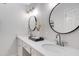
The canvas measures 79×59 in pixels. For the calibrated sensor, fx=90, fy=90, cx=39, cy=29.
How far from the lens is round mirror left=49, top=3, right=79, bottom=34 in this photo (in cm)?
127

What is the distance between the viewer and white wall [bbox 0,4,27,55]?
7.34 ft

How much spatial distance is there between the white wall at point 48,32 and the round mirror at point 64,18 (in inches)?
3.4

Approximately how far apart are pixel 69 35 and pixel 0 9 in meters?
1.72

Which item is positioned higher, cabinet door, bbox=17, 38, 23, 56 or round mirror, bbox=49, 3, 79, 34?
round mirror, bbox=49, 3, 79, 34

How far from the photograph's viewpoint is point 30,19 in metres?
2.28

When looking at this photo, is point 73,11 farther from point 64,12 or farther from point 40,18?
point 40,18

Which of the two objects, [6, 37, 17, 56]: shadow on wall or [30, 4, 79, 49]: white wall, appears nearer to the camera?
[30, 4, 79, 49]: white wall

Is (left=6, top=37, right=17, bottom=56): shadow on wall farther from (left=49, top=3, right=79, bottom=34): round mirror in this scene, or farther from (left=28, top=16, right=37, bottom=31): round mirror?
(left=49, top=3, right=79, bottom=34): round mirror

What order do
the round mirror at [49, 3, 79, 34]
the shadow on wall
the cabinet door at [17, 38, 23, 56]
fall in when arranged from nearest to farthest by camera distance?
the round mirror at [49, 3, 79, 34], the cabinet door at [17, 38, 23, 56], the shadow on wall

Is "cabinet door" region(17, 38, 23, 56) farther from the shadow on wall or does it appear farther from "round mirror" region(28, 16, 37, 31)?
"round mirror" region(28, 16, 37, 31)

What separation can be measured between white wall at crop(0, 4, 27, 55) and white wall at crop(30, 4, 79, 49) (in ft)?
1.48

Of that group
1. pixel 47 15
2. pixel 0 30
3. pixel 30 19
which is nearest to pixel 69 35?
pixel 47 15

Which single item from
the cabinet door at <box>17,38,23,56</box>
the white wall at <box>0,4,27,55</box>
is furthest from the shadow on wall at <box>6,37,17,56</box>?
the cabinet door at <box>17,38,23,56</box>

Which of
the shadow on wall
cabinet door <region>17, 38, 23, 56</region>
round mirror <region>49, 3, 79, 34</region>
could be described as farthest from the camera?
the shadow on wall
